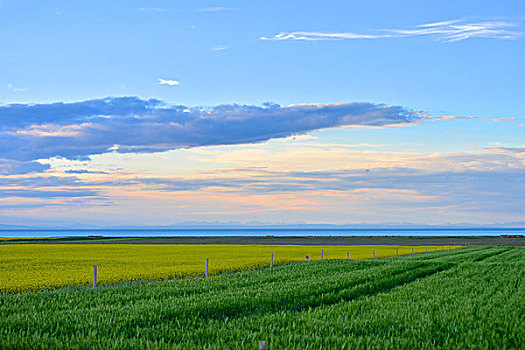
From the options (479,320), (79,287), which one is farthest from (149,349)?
(79,287)

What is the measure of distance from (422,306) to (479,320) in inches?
110

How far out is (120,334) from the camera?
13555 mm

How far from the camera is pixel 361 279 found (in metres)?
26.3

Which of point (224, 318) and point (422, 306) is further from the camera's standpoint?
point (422, 306)

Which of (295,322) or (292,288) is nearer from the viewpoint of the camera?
(295,322)

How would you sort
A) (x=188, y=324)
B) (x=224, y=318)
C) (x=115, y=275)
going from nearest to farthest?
(x=188, y=324) < (x=224, y=318) < (x=115, y=275)

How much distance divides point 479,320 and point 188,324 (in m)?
8.76

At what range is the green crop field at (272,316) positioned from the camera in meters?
12.7

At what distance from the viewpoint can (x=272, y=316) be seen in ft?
52.1

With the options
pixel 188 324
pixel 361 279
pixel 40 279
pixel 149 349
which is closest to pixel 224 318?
pixel 188 324

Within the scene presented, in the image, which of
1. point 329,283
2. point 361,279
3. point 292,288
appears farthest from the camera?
point 361,279

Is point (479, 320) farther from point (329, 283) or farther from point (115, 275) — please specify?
point (115, 275)

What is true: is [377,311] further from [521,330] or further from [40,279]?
[40,279]

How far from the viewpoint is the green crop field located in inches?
501
